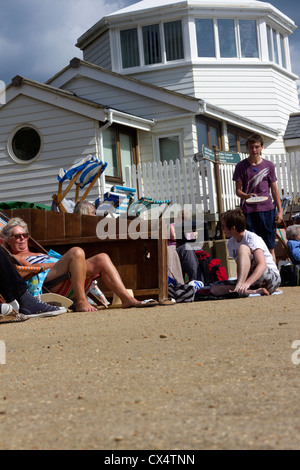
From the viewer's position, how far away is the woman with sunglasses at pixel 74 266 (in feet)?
22.2

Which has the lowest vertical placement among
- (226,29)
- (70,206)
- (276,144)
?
(70,206)

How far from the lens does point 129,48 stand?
20.9 metres

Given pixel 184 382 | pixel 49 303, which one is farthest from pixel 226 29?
pixel 184 382

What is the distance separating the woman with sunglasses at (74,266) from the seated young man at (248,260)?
1294mm

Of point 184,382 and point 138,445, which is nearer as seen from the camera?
point 138,445

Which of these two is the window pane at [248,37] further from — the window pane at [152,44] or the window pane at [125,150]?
the window pane at [125,150]

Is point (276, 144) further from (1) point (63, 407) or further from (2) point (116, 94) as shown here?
(1) point (63, 407)

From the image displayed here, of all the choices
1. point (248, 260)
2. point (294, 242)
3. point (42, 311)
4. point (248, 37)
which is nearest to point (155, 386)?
point (42, 311)

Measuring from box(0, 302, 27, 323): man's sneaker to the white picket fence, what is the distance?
8.37 metres

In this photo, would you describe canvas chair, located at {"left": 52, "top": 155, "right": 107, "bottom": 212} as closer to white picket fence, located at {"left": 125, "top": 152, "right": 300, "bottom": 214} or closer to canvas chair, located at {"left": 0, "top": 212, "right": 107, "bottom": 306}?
white picket fence, located at {"left": 125, "top": 152, "right": 300, "bottom": 214}

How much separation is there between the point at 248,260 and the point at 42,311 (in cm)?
245

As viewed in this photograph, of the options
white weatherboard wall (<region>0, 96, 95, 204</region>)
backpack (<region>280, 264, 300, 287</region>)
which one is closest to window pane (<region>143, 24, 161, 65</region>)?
white weatherboard wall (<region>0, 96, 95, 204</region>)

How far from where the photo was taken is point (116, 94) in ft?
61.2
